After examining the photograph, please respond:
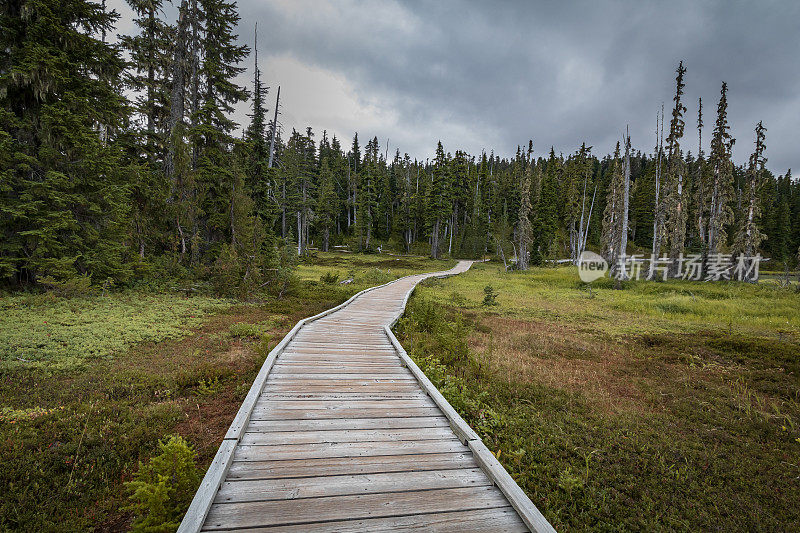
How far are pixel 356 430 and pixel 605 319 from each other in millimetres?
14241

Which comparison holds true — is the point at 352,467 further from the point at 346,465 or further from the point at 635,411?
the point at 635,411

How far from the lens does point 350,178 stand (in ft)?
206

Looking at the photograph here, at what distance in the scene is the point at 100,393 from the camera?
552 cm

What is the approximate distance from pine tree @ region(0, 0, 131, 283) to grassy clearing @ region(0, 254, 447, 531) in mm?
2028

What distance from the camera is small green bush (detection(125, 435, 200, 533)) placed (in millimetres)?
2609

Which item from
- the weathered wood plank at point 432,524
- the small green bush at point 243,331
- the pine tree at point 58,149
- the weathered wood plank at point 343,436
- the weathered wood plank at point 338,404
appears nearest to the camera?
the weathered wood plank at point 432,524

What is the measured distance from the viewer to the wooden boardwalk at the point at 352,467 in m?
2.65

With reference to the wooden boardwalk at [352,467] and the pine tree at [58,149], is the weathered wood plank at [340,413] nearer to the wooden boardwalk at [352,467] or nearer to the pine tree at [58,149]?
the wooden boardwalk at [352,467]

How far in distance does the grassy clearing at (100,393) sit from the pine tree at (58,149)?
6.65 feet

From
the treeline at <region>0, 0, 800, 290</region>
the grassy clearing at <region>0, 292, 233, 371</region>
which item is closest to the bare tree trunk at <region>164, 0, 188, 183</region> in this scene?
the treeline at <region>0, 0, 800, 290</region>

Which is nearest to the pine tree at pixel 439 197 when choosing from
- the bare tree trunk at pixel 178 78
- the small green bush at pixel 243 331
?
the bare tree trunk at pixel 178 78

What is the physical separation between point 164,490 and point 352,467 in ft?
5.45

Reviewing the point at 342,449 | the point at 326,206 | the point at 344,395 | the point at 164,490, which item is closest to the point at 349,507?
the point at 342,449

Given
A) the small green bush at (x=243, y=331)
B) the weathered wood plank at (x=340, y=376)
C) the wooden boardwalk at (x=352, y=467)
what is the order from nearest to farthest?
the wooden boardwalk at (x=352, y=467) → the weathered wood plank at (x=340, y=376) → the small green bush at (x=243, y=331)
